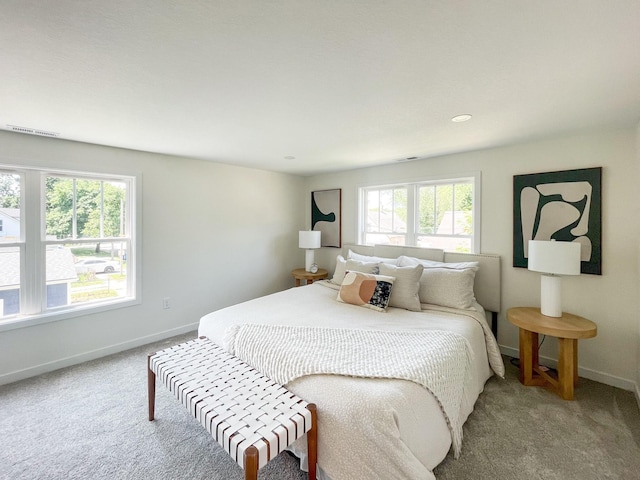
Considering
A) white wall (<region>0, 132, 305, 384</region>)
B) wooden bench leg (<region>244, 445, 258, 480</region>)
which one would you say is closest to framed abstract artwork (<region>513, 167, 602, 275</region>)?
wooden bench leg (<region>244, 445, 258, 480</region>)

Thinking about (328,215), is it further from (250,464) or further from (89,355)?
(250,464)

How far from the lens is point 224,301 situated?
3.97 m

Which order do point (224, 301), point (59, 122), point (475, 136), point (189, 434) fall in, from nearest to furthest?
point (189, 434), point (59, 122), point (475, 136), point (224, 301)

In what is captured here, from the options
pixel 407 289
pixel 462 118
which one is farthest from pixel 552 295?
pixel 462 118

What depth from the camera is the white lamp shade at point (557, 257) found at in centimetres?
221

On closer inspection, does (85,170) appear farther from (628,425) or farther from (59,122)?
(628,425)

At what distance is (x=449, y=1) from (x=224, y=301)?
12.8 ft

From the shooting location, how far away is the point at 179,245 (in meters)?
3.53

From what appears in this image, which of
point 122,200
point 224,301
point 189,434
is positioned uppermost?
point 122,200

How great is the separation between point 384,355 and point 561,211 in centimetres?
231

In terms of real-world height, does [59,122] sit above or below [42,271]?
above

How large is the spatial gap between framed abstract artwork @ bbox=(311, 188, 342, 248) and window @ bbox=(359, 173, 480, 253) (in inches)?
15.7

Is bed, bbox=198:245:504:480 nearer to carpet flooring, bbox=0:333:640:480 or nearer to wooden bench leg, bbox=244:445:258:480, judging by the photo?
carpet flooring, bbox=0:333:640:480

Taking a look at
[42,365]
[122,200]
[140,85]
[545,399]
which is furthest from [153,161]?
[545,399]
